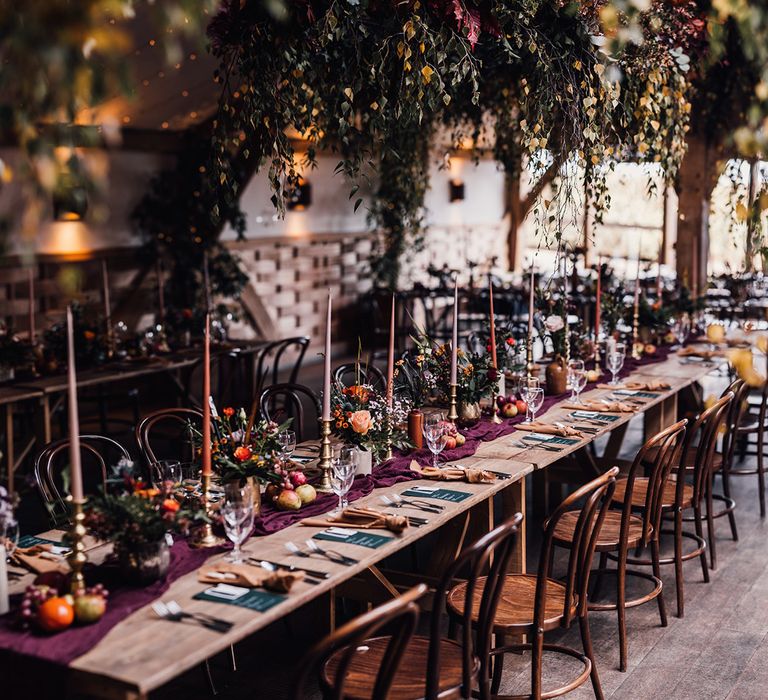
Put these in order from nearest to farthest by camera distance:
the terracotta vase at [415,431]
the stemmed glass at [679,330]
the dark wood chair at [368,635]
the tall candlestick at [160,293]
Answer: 1. the dark wood chair at [368,635]
2. the terracotta vase at [415,431]
3. the stemmed glass at [679,330]
4. the tall candlestick at [160,293]

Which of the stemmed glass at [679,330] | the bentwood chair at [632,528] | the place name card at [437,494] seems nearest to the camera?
the place name card at [437,494]

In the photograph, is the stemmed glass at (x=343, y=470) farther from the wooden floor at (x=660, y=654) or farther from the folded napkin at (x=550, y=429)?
the folded napkin at (x=550, y=429)

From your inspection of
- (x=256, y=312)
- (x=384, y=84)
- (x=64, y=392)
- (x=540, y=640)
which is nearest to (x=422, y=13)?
(x=384, y=84)

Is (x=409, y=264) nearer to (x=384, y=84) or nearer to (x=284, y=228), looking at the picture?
(x=284, y=228)

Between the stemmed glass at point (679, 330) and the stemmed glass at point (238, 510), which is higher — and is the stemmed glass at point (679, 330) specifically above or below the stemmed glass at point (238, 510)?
above

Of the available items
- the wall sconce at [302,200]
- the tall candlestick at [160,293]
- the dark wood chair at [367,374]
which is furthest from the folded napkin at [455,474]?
the wall sconce at [302,200]

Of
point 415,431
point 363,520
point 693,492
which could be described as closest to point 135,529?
point 363,520

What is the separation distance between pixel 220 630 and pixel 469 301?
9106 millimetres

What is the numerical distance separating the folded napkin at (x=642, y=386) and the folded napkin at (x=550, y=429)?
3.44 ft

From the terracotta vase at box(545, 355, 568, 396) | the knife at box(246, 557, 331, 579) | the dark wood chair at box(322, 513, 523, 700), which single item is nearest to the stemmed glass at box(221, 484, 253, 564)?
the knife at box(246, 557, 331, 579)

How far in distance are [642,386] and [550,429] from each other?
3.92 feet

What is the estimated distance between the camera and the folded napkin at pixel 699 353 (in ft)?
21.3

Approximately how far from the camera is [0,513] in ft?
8.73

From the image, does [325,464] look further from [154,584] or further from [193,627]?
[193,627]
